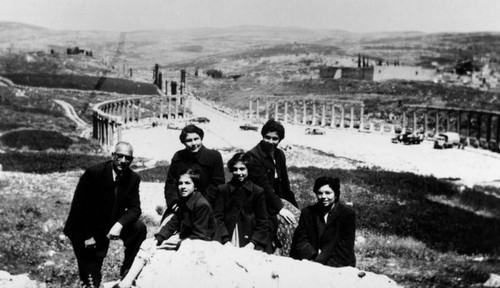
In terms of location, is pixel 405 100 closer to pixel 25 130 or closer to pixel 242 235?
pixel 25 130

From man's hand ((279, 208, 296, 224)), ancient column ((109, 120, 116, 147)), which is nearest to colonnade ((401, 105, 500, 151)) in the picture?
ancient column ((109, 120, 116, 147))

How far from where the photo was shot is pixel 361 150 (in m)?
37.9

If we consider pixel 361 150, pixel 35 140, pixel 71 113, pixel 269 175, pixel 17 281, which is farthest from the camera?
pixel 71 113

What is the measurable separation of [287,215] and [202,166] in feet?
4.13

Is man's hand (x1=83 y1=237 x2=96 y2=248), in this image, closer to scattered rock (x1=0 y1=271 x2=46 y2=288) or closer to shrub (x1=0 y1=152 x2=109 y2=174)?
scattered rock (x1=0 y1=271 x2=46 y2=288)

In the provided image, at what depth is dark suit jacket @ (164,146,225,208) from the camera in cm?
740

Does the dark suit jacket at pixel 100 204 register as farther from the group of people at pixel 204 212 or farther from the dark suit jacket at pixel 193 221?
the dark suit jacket at pixel 193 221

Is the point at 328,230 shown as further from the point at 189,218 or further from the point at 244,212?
the point at 189,218

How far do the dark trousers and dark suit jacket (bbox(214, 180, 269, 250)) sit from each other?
1.14m

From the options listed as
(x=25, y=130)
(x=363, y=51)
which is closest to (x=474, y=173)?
(x=25, y=130)

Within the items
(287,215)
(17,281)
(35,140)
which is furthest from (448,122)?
(17,281)

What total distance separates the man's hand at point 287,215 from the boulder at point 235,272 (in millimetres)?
1585

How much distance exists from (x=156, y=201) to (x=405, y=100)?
201 ft

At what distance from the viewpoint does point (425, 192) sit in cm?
2003
